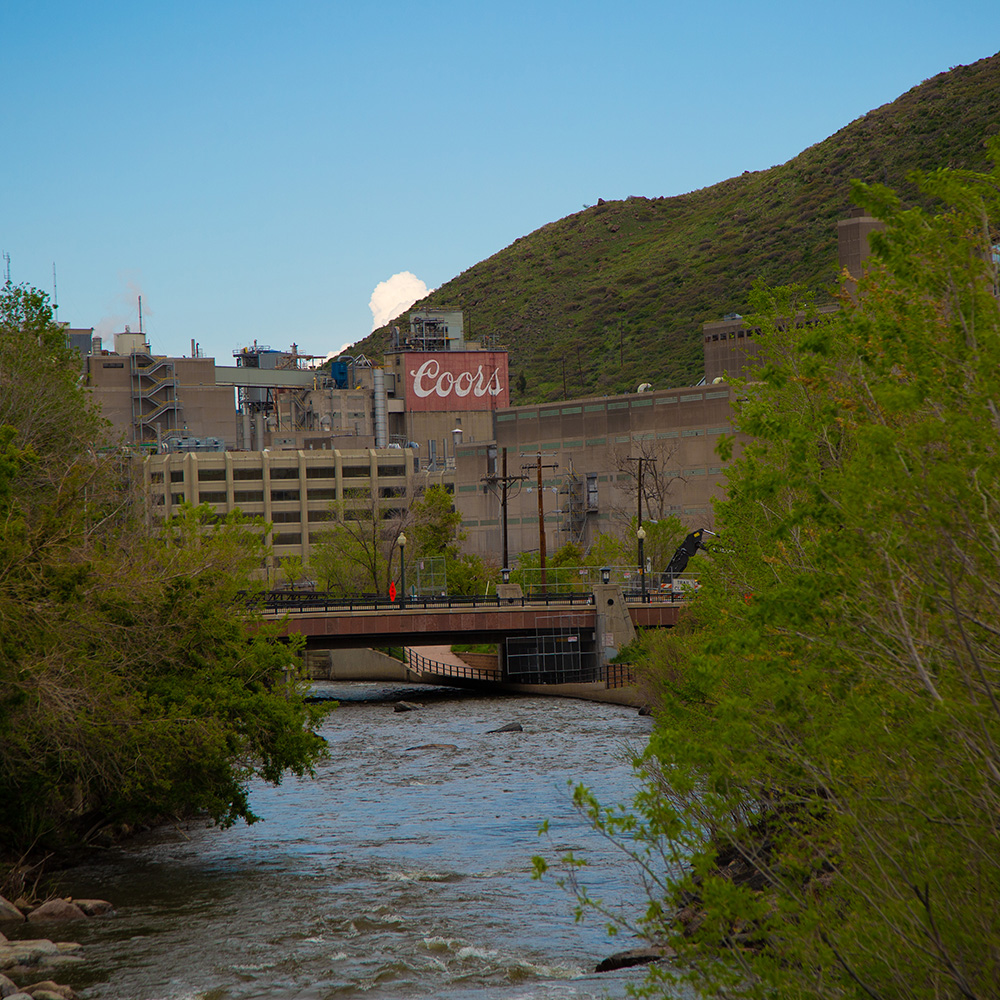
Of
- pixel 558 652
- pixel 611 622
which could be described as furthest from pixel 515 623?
pixel 611 622

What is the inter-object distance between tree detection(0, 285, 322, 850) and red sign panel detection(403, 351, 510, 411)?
128m

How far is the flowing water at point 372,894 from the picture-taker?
18.6 metres

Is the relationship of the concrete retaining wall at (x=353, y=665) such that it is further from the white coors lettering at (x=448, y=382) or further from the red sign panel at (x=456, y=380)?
the white coors lettering at (x=448, y=382)

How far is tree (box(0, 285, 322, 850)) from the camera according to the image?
68.7ft

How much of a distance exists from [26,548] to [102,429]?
24.6 m

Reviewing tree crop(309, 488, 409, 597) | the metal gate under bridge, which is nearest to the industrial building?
tree crop(309, 488, 409, 597)

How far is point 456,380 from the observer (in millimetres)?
A: 160125

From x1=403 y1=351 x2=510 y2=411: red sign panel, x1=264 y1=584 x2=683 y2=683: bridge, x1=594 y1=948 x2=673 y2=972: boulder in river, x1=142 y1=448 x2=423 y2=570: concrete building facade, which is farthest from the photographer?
x1=403 y1=351 x2=510 y2=411: red sign panel

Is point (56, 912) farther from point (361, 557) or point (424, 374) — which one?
point (424, 374)

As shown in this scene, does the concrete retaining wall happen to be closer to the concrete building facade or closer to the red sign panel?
the concrete building facade

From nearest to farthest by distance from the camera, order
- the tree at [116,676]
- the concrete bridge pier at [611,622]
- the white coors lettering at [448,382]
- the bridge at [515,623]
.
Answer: the tree at [116,676] < the bridge at [515,623] < the concrete bridge pier at [611,622] < the white coors lettering at [448,382]

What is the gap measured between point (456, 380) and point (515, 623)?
96981 millimetres

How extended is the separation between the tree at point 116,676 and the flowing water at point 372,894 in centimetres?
→ 183

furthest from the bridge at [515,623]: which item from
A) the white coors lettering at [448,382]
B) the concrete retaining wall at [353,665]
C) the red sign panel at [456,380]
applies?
the white coors lettering at [448,382]
